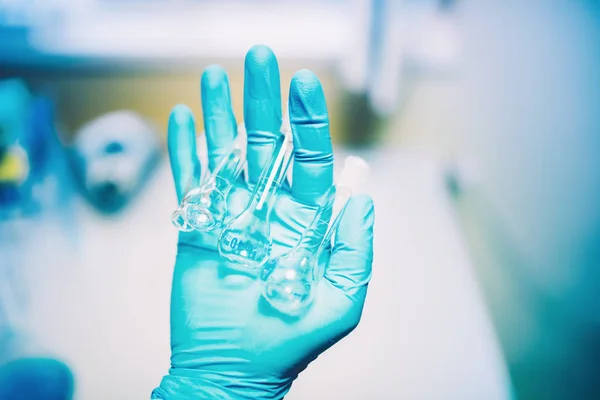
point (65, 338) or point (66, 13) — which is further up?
point (66, 13)

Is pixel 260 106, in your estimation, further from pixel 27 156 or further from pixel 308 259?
pixel 27 156

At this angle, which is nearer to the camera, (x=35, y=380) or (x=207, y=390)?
(x=207, y=390)

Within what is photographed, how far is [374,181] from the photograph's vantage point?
4.52 ft

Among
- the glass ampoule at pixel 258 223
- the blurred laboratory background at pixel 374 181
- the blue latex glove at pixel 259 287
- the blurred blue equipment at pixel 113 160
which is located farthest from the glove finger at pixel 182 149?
the blurred blue equipment at pixel 113 160

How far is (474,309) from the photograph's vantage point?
1.04 meters

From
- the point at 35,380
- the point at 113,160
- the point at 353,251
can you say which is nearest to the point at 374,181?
the point at 353,251

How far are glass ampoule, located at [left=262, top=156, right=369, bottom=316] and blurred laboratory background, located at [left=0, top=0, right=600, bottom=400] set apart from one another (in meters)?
0.30

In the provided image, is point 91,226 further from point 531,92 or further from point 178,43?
point 531,92

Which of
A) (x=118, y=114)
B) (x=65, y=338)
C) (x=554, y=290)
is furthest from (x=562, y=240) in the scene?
(x=118, y=114)

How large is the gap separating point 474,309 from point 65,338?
0.89 m

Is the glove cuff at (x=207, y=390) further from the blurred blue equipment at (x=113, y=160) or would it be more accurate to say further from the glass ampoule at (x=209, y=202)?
the blurred blue equipment at (x=113, y=160)

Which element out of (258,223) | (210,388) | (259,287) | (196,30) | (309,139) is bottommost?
(210,388)

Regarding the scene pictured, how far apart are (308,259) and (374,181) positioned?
0.69 metres

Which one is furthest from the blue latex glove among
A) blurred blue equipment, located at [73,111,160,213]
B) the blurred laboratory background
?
blurred blue equipment, located at [73,111,160,213]
